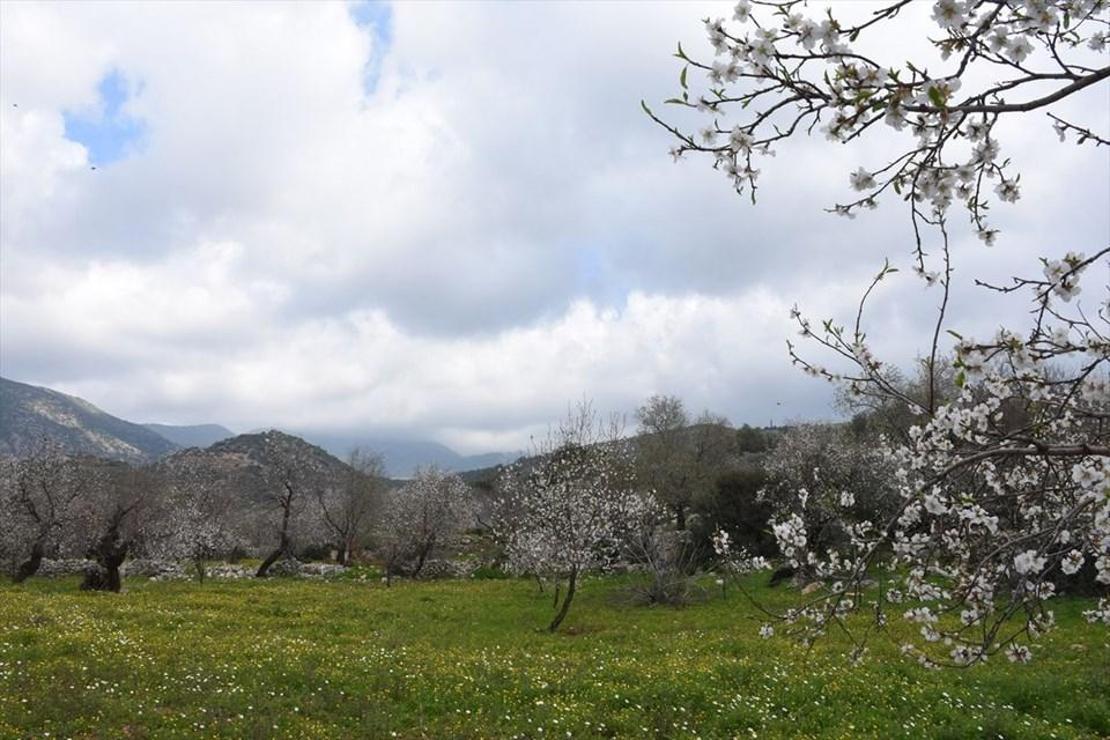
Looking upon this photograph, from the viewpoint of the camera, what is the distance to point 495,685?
1161 centimetres

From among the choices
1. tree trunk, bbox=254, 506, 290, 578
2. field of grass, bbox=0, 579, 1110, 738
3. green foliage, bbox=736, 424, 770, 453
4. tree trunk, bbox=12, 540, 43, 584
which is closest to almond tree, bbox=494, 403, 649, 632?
field of grass, bbox=0, 579, 1110, 738

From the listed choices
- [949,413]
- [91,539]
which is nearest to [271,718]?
[949,413]

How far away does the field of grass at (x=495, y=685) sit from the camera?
374 inches

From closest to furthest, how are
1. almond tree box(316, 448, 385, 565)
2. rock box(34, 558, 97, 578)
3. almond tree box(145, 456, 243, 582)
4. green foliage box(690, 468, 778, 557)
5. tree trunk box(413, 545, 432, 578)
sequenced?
rock box(34, 558, 97, 578)
almond tree box(145, 456, 243, 582)
green foliage box(690, 468, 778, 557)
tree trunk box(413, 545, 432, 578)
almond tree box(316, 448, 385, 565)

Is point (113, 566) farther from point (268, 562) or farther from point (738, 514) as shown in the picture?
point (738, 514)

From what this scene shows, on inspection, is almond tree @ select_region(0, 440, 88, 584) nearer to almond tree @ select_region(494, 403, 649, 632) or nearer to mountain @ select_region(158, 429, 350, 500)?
mountain @ select_region(158, 429, 350, 500)

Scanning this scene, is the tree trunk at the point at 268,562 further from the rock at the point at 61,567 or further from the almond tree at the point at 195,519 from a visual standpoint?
the rock at the point at 61,567

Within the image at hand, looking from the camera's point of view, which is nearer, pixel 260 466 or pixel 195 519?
pixel 195 519

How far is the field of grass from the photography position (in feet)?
31.2

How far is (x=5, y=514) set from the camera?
28.5m

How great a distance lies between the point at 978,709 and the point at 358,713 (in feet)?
30.0

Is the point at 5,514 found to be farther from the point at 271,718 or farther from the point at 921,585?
the point at 921,585

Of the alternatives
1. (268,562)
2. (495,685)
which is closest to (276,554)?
(268,562)

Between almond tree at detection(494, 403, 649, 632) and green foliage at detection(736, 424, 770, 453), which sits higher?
green foliage at detection(736, 424, 770, 453)
